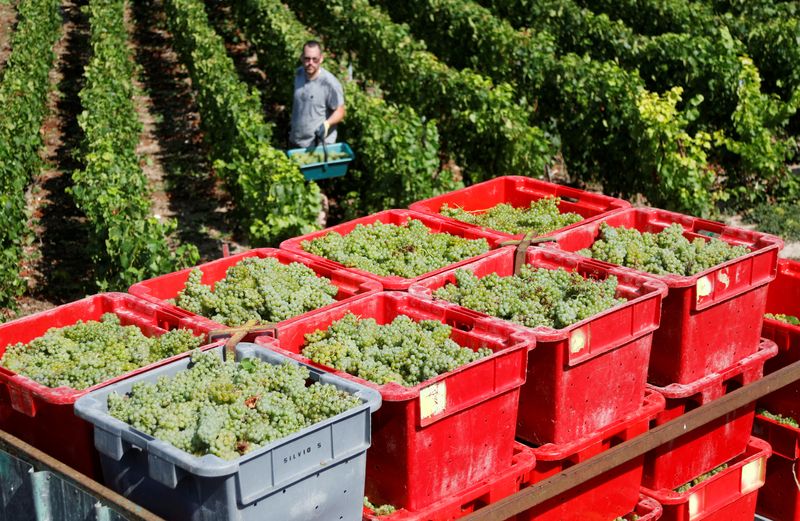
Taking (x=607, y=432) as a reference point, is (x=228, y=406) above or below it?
above

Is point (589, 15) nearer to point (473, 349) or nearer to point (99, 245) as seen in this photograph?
point (99, 245)

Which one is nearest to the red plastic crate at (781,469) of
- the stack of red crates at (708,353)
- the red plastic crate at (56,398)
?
the stack of red crates at (708,353)

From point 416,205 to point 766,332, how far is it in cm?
202

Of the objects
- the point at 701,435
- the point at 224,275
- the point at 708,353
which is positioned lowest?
the point at 701,435

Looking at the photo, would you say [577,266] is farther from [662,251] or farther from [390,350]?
[390,350]

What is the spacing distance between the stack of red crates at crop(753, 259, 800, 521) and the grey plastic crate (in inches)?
106

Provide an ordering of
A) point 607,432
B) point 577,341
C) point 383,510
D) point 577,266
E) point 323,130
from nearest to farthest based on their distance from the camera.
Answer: point 383,510 → point 577,341 → point 607,432 → point 577,266 → point 323,130

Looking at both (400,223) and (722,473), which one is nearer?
(722,473)

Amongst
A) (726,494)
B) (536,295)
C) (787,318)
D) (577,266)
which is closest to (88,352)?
(536,295)

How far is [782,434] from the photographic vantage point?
544cm

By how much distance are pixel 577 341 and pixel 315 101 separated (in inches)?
221

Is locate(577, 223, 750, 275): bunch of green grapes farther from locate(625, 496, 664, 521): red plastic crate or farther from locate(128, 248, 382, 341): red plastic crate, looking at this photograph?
locate(128, 248, 382, 341): red plastic crate

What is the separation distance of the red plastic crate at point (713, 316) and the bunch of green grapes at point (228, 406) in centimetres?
188

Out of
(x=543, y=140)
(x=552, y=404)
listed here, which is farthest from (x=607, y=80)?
(x=552, y=404)
